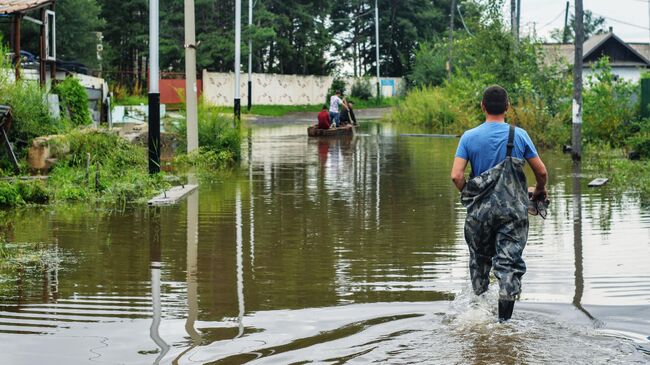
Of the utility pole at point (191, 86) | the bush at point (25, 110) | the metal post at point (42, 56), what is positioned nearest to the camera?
the bush at point (25, 110)

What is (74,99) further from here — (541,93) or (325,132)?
(325,132)

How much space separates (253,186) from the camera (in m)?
19.2

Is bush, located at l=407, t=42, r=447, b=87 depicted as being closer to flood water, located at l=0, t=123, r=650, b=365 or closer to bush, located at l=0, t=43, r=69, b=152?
bush, located at l=0, t=43, r=69, b=152

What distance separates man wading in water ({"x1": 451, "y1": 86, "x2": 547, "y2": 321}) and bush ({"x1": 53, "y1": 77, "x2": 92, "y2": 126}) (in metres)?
18.6

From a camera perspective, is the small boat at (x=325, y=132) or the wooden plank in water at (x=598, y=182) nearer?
the wooden plank in water at (x=598, y=182)

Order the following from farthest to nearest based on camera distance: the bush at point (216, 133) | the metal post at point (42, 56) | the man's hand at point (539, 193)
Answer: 1. the metal post at point (42, 56)
2. the bush at point (216, 133)
3. the man's hand at point (539, 193)

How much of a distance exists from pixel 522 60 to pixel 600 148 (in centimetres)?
693

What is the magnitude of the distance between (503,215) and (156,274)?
12.4 feet

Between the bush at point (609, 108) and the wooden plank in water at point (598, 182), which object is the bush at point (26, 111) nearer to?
the wooden plank in water at point (598, 182)

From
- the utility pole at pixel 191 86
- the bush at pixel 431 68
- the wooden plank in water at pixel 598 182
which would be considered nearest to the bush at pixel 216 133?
the utility pole at pixel 191 86

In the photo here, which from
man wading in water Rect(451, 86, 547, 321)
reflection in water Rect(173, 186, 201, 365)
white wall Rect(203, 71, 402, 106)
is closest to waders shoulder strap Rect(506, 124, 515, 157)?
man wading in water Rect(451, 86, 547, 321)

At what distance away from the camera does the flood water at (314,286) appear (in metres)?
7.34

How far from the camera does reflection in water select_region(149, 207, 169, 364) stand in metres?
7.51

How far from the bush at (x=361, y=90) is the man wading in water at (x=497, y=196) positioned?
7966 cm
